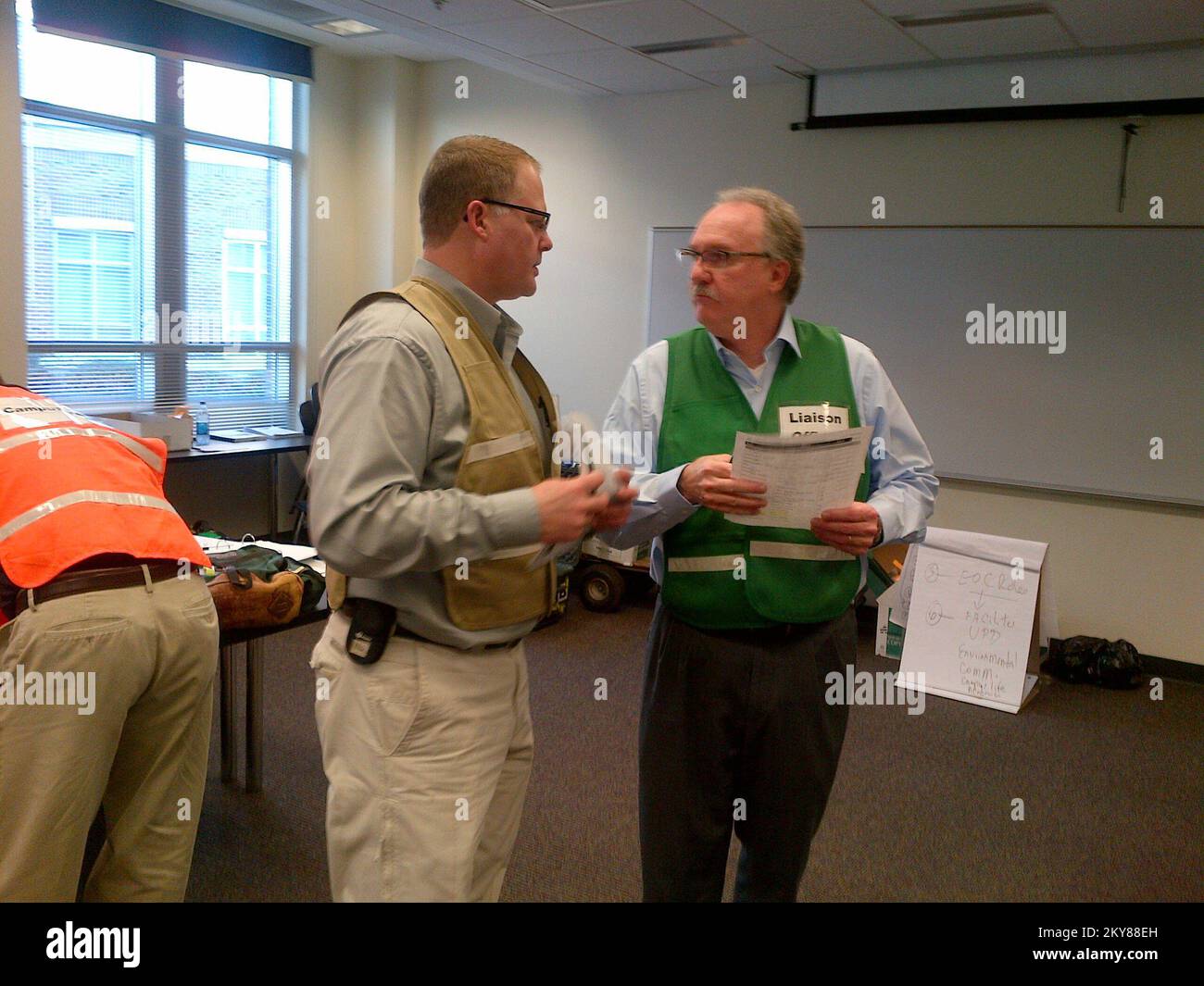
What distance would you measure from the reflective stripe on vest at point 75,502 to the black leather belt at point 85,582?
4.5 inches

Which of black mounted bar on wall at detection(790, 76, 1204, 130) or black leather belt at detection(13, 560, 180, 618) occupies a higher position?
black mounted bar on wall at detection(790, 76, 1204, 130)

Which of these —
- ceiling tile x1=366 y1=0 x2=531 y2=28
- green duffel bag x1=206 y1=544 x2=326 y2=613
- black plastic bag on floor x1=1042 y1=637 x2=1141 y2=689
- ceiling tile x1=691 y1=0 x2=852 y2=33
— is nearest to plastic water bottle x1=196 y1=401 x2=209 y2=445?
ceiling tile x1=366 y1=0 x2=531 y2=28

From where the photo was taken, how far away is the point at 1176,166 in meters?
4.73

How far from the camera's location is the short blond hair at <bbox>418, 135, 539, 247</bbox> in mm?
1627

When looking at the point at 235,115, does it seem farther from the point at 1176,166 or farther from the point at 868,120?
the point at 1176,166

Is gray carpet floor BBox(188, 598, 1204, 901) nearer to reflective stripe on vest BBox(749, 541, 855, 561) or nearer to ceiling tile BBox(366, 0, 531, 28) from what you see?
reflective stripe on vest BBox(749, 541, 855, 561)

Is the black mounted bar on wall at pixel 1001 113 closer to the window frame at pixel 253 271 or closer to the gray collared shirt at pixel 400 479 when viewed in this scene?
the window frame at pixel 253 271

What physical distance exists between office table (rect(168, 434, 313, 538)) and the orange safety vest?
128 inches

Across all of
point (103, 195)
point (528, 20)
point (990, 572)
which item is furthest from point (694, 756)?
point (103, 195)

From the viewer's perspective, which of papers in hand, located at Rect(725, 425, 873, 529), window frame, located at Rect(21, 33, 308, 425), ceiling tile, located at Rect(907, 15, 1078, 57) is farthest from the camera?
window frame, located at Rect(21, 33, 308, 425)

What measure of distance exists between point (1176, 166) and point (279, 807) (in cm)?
451

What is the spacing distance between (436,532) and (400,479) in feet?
0.30

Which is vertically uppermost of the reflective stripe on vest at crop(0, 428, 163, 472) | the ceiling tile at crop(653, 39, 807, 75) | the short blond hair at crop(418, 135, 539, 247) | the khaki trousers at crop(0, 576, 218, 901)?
the ceiling tile at crop(653, 39, 807, 75)

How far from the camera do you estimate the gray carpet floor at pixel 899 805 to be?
2.99m
